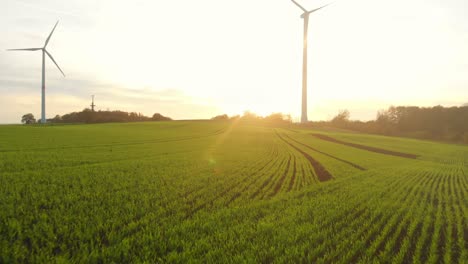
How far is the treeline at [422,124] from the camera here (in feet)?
325

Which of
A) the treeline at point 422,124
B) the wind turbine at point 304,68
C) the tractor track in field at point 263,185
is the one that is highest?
the wind turbine at point 304,68

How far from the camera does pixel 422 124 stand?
4286 inches

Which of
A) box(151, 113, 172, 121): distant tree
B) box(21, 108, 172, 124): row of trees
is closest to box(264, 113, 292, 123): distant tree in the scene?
box(151, 113, 172, 121): distant tree

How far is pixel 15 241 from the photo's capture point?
20.5 ft

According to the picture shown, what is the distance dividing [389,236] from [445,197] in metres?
8.79

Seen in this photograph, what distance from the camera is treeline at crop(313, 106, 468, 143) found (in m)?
99.0

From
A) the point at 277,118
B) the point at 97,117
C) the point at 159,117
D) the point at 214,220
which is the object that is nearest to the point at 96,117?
the point at 97,117

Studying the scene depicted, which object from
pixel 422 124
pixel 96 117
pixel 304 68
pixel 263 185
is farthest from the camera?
pixel 422 124

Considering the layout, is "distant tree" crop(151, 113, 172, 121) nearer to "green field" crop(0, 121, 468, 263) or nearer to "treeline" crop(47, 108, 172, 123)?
"treeline" crop(47, 108, 172, 123)

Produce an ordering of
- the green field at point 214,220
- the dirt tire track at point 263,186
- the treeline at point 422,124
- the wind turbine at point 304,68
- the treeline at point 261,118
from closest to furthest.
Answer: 1. the green field at point 214,220
2. the dirt tire track at point 263,186
3. the wind turbine at point 304,68
4. the treeline at point 422,124
5. the treeline at point 261,118

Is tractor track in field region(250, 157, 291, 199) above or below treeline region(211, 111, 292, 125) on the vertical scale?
below

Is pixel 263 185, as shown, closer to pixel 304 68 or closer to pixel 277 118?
pixel 304 68

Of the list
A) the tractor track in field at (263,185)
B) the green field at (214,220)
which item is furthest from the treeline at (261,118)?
the green field at (214,220)

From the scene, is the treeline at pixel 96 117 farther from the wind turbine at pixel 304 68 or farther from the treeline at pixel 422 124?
the treeline at pixel 422 124
